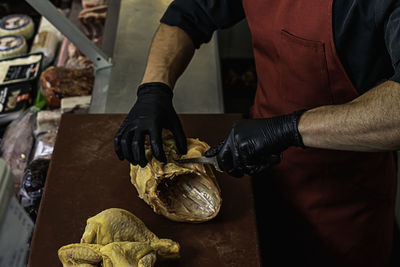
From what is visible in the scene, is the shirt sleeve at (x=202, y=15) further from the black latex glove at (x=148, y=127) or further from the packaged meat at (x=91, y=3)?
the packaged meat at (x=91, y=3)

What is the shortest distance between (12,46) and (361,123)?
8.98ft

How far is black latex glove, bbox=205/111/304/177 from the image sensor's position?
1527mm

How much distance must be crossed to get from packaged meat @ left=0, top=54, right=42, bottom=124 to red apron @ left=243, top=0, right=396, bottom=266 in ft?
5.20

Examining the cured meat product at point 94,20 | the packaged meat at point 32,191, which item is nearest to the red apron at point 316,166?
the packaged meat at point 32,191

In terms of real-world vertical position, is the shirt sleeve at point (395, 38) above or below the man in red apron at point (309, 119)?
above

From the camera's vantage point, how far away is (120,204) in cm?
163

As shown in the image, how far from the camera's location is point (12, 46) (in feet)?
10.3

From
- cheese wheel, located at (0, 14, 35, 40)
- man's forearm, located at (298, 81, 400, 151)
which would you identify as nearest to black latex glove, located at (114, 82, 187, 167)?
man's forearm, located at (298, 81, 400, 151)

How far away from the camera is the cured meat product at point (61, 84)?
274 centimetres

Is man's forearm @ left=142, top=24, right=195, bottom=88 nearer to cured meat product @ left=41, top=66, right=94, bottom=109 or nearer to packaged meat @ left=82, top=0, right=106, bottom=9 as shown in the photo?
cured meat product @ left=41, top=66, right=94, bottom=109

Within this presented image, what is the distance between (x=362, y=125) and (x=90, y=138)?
1170 millimetres

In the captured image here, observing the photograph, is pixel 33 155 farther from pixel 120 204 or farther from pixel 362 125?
pixel 362 125

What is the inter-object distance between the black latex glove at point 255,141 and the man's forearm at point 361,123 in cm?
5

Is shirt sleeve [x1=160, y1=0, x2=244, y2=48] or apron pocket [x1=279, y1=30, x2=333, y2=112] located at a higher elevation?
shirt sleeve [x1=160, y1=0, x2=244, y2=48]
